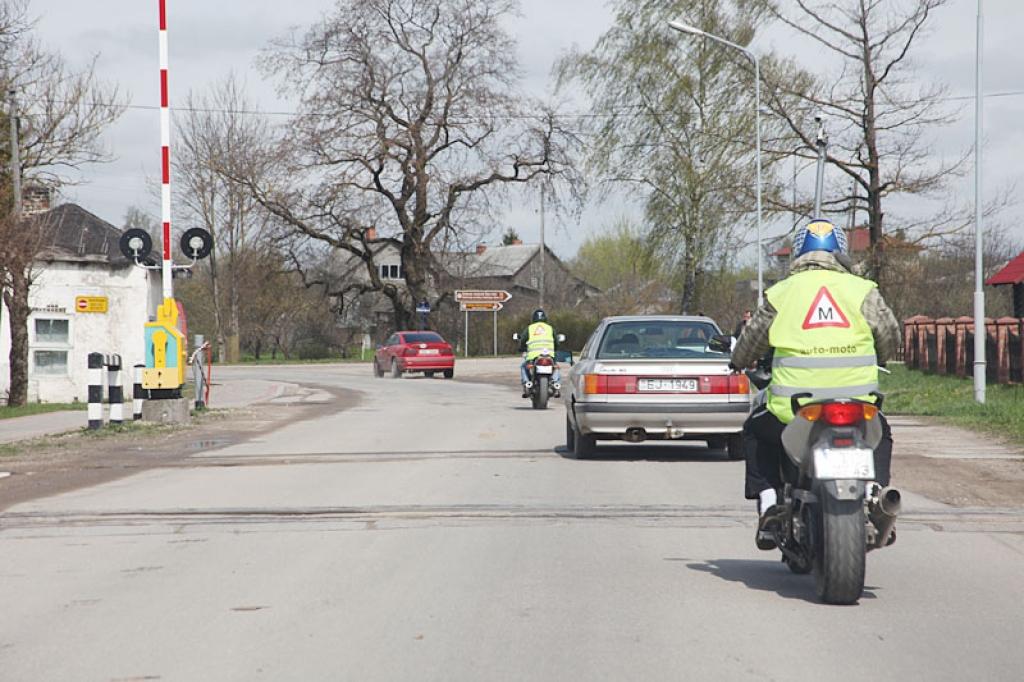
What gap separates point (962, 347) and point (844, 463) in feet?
81.1

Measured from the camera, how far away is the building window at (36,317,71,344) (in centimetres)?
2572

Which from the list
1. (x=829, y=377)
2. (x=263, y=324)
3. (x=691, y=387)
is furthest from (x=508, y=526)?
(x=263, y=324)

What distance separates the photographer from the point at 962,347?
95.5 feet

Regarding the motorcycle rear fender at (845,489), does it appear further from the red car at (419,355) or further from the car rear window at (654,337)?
the red car at (419,355)

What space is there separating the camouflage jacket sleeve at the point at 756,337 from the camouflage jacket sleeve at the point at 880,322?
444 mm

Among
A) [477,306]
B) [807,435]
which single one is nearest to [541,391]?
[807,435]

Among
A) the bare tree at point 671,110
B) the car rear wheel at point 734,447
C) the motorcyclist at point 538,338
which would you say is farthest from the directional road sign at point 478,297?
the car rear wheel at point 734,447

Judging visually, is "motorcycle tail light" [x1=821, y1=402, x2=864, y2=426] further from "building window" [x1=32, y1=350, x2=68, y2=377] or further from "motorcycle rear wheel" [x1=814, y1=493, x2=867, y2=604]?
"building window" [x1=32, y1=350, x2=68, y2=377]

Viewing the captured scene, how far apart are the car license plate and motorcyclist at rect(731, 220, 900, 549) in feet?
21.1

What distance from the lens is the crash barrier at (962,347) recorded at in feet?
82.1

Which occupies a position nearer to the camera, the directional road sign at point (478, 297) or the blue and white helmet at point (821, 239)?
the blue and white helmet at point (821, 239)

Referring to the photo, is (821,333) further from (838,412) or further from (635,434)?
(635,434)

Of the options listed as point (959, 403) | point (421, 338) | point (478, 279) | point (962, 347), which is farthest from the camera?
point (478, 279)

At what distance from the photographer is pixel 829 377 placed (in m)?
6.11
